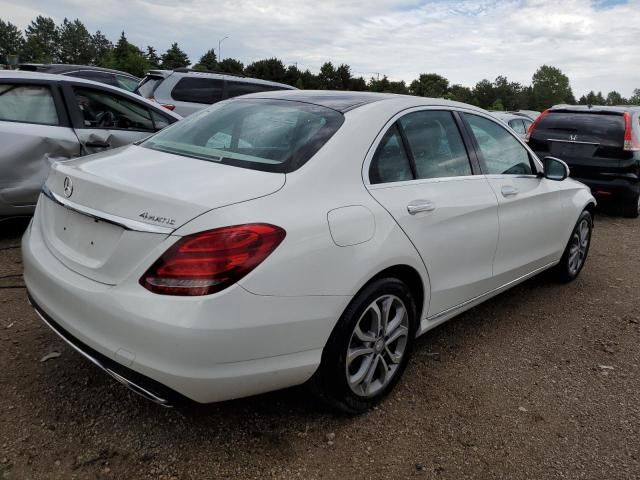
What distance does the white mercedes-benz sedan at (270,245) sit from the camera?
2039 mm

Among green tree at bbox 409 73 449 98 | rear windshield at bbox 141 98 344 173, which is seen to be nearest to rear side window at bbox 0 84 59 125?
rear windshield at bbox 141 98 344 173

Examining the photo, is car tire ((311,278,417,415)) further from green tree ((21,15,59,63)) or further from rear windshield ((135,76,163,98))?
green tree ((21,15,59,63))

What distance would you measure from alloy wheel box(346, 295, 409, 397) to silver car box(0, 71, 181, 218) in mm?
3595

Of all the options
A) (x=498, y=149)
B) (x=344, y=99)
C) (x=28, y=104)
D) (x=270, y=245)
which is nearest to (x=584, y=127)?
(x=498, y=149)

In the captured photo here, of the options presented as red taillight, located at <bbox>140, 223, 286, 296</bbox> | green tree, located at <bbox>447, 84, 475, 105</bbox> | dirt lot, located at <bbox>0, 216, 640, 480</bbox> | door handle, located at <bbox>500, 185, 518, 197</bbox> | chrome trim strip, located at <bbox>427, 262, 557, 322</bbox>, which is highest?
green tree, located at <bbox>447, 84, 475, 105</bbox>

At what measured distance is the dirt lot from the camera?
234 centimetres

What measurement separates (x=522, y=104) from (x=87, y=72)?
367ft

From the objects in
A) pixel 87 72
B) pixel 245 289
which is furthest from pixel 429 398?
pixel 87 72

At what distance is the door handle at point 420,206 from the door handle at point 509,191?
88 centimetres

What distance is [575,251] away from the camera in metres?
4.93

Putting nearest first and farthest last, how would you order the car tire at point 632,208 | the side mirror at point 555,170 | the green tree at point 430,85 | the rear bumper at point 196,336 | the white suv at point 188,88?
1. the rear bumper at point 196,336
2. the side mirror at point 555,170
3. the car tire at point 632,208
4. the white suv at point 188,88
5. the green tree at point 430,85

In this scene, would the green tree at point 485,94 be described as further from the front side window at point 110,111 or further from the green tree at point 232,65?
the front side window at point 110,111

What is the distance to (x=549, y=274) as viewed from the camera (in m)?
5.04

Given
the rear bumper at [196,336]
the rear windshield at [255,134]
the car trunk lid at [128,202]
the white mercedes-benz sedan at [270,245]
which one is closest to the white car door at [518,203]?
the white mercedes-benz sedan at [270,245]
